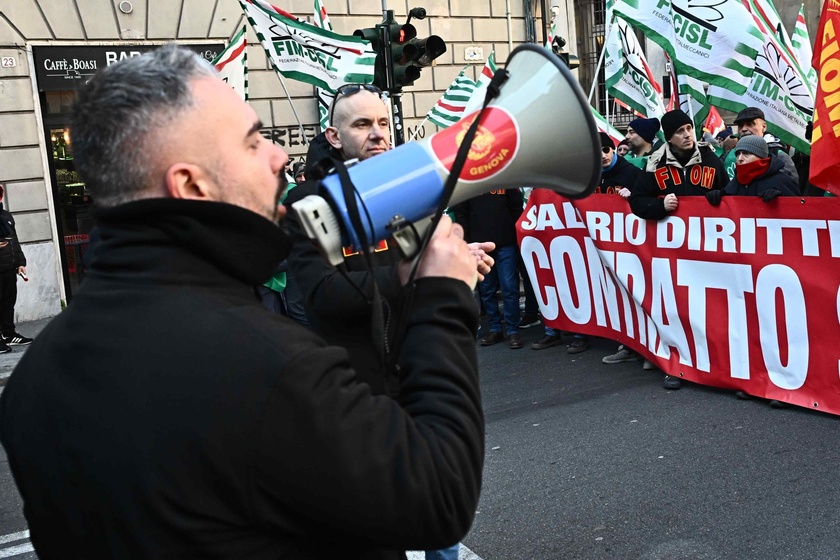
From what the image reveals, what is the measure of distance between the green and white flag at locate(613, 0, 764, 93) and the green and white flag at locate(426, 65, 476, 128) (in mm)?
4181

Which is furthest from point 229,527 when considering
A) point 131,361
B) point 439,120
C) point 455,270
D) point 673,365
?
point 439,120

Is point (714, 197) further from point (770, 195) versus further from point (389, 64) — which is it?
point (389, 64)

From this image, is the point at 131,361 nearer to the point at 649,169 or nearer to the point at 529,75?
the point at 529,75

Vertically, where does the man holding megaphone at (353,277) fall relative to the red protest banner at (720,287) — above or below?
above

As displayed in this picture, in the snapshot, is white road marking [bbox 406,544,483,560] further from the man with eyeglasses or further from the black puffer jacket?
the black puffer jacket

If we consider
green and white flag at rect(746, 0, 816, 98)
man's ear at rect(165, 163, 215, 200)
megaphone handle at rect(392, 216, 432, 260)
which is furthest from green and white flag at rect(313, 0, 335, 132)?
man's ear at rect(165, 163, 215, 200)

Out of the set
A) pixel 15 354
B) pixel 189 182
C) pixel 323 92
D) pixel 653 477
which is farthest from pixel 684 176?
pixel 15 354

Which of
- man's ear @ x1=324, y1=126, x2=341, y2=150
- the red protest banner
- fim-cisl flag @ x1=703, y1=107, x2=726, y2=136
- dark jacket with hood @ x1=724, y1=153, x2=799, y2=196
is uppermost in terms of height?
fim-cisl flag @ x1=703, y1=107, x2=726, y2=136

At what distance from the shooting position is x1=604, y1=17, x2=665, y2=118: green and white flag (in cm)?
1012

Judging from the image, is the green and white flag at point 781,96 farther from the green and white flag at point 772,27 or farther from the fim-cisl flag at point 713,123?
the fim-cisl flag at point 713,123

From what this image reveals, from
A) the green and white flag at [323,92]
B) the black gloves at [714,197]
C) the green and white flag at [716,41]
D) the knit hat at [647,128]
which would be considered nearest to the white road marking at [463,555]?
the black gloves at [714,197]

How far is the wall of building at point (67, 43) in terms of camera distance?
36.9 feet

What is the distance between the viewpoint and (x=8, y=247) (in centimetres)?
969

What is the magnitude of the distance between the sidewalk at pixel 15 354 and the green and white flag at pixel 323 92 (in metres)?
4.28
